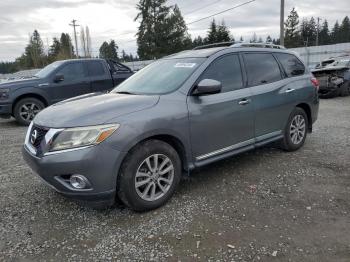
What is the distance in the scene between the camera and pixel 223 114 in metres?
4.22

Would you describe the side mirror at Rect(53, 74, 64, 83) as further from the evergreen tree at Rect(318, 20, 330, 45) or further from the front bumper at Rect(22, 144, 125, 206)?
the evergreen tree at Rect(318, 20, 330, 45)

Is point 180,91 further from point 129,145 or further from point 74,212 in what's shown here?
point 74,212

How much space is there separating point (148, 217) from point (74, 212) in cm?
84

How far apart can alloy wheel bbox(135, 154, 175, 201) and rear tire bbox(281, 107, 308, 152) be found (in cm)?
251

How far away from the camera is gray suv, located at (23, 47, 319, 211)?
10.7 ft

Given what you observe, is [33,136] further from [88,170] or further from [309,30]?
[309,30]

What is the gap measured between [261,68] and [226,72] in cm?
81

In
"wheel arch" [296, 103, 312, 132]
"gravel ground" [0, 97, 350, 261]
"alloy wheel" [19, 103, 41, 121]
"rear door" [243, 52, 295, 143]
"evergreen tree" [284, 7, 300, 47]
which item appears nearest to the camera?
"gravel ground" [0, 97, 350, 261]

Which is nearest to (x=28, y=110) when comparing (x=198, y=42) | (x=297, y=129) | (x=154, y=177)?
(x=154, y=177)

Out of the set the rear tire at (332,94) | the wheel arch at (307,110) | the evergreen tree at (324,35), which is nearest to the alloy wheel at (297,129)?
the wheel arch at (307,110)

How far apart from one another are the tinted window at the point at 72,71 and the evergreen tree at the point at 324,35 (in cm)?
9273

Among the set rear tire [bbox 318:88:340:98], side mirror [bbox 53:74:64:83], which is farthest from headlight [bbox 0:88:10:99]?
rear tire [bbox 318:88:340:98]

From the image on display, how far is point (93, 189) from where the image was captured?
327 centimetres

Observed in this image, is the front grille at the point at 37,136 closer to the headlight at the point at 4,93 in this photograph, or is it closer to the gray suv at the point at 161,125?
the gray suv at the point at 161,125
